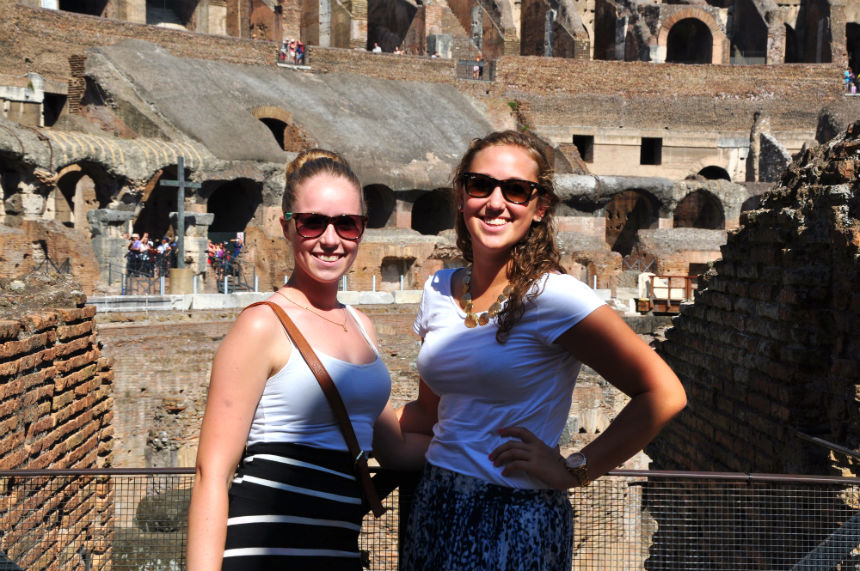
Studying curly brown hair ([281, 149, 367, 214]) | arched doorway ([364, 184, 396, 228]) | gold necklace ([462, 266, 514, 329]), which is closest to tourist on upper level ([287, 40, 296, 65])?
arched doorway ([364, 184, 396, 228])

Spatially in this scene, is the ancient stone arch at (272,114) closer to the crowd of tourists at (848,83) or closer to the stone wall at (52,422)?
the stone wall at (52,422)

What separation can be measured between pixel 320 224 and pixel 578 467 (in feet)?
3.23

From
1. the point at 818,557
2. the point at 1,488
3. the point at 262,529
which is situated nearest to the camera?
the point at 262,529

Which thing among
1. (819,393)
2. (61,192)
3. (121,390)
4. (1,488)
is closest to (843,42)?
(61,192)

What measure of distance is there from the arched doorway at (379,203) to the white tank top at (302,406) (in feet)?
74.3

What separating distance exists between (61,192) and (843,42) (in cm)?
2935

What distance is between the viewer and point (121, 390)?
12609 mm

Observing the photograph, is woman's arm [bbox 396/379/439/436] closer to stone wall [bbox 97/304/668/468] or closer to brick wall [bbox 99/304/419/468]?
stone wall [bbox 97/304/668/468]

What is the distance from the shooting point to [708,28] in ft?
125

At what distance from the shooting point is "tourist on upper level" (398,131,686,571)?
2.43 meters

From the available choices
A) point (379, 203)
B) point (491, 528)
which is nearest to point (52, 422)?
point (491, 528)

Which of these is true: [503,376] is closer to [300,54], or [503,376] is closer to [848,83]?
[300,54]

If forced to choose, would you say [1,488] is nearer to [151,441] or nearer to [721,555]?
[721,555]

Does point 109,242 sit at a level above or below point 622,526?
above
